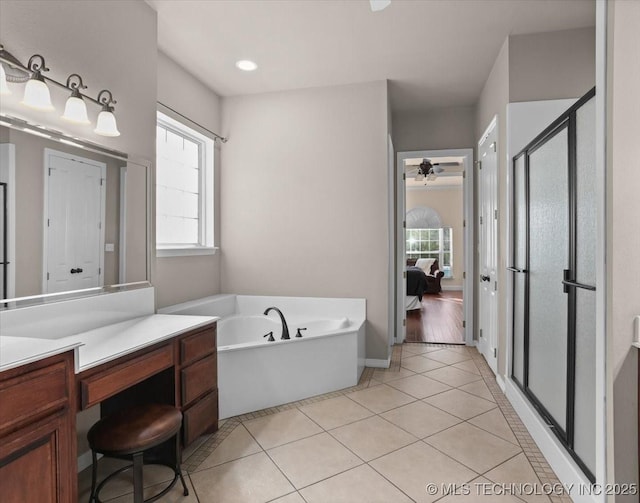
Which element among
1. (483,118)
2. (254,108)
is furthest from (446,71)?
(254,108)

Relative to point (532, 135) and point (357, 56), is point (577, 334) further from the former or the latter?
point (357, 56)

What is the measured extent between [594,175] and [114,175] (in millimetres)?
2535

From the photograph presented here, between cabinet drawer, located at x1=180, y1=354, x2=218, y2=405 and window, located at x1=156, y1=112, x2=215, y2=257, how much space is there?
122cm

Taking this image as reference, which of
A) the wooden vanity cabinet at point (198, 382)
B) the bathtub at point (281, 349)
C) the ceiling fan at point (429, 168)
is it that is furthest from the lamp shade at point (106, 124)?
the ceiling fan at point (429, 168)

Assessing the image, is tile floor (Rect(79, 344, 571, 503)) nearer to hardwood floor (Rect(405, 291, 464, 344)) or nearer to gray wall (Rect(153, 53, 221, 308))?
gray wall (Rect(153, 53, 221, 308))

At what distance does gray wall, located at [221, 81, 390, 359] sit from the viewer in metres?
3.83

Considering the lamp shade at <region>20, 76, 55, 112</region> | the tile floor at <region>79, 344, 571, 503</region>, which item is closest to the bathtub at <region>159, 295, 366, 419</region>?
the tile floor at <region>79, 344, 571, 503</region>

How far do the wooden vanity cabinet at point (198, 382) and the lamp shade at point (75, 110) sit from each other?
51.3 inches

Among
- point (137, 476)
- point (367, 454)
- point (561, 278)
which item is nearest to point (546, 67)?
point (561, 278)

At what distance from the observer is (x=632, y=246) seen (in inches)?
56.4

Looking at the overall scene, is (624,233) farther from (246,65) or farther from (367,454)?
(246,65)

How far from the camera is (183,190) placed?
375cm

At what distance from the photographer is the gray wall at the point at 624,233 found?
1.41m

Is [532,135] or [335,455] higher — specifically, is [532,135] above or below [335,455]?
above
